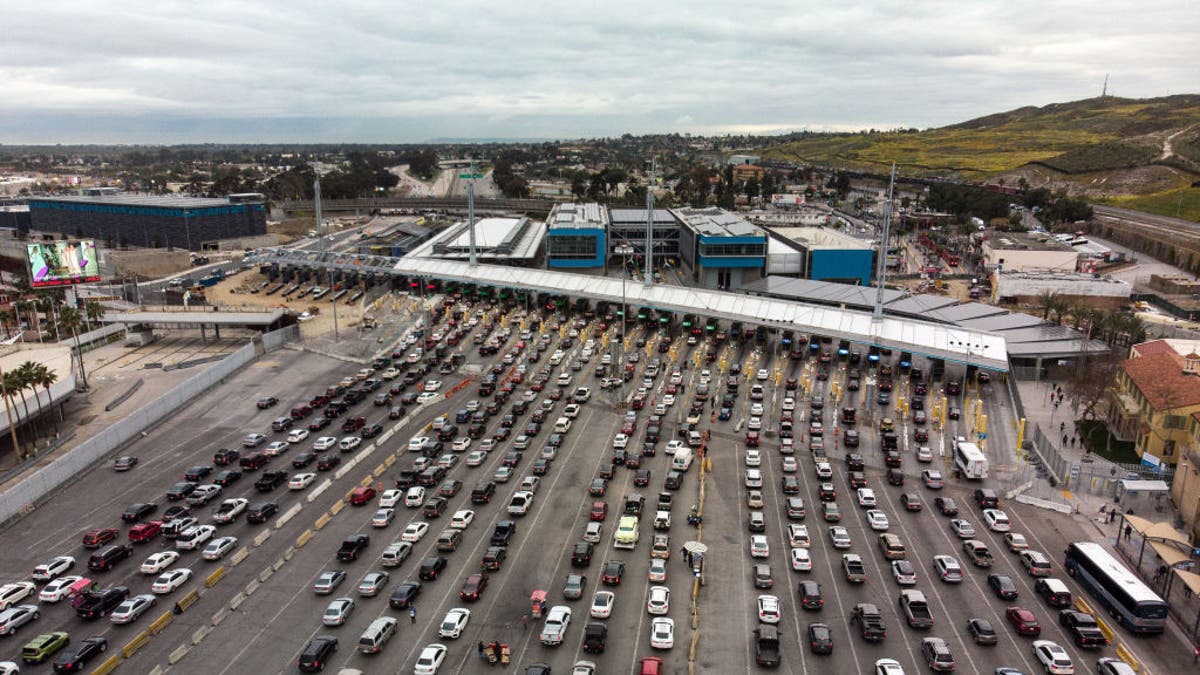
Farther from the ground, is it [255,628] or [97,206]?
[97,206]

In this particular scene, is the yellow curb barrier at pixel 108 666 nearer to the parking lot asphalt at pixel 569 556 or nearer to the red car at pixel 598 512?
the parking lot asphalt at pixel 569 556

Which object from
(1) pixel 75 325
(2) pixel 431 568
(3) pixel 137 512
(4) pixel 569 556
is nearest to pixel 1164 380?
(4) pixel 569 556

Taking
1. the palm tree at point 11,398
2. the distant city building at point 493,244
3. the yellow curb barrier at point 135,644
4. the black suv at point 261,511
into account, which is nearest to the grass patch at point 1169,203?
the distant city building at point 493,244

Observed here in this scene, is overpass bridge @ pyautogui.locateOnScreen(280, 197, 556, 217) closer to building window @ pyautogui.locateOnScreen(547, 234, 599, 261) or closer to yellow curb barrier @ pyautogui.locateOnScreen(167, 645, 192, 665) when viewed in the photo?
building window @ pyautogui.locateOnScreen(547, 234, 599, 261)

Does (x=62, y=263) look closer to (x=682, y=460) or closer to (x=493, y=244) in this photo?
(x=493, y=244)

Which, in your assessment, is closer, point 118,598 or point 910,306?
point 118,598

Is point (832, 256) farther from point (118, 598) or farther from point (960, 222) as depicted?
point (118, 598)

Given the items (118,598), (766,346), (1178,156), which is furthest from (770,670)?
(1178,156)
